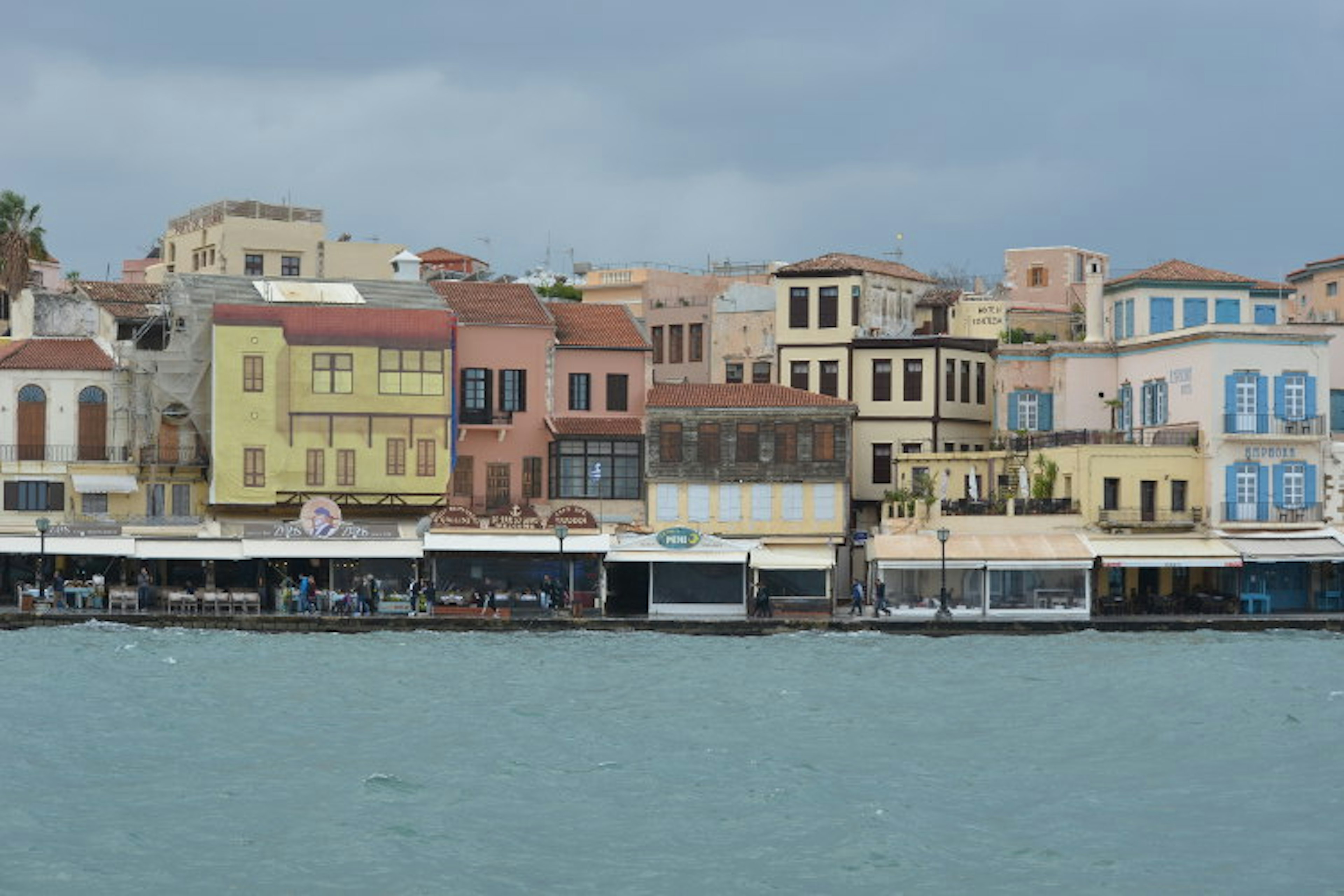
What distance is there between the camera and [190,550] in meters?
61.7

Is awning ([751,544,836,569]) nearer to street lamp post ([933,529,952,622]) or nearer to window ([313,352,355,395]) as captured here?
street lamp post ([933,529,952,622])

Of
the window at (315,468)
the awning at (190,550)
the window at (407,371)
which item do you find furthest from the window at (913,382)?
the awning at (190,550)

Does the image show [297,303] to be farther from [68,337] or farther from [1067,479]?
[1067,479]

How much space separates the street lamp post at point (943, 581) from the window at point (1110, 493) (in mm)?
4870

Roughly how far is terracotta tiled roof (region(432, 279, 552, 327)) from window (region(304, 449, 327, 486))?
5828 mm

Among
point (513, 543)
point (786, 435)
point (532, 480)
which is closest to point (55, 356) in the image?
point (532, 480)

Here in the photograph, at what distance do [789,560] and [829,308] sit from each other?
41.9 ft

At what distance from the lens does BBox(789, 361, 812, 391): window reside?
72688 millimetres

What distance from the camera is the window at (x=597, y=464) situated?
6706cm

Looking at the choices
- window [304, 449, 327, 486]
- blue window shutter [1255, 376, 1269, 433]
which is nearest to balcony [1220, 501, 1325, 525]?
blue window shutter [1255, 376, 1269, 433]

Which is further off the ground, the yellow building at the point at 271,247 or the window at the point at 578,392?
the yellow building at the point at 271,247

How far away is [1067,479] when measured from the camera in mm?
65062

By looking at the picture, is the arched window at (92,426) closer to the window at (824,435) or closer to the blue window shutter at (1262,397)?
the window at (824,435)

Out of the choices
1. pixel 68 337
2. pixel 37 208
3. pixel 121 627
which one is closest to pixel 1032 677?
pixel 121 627
